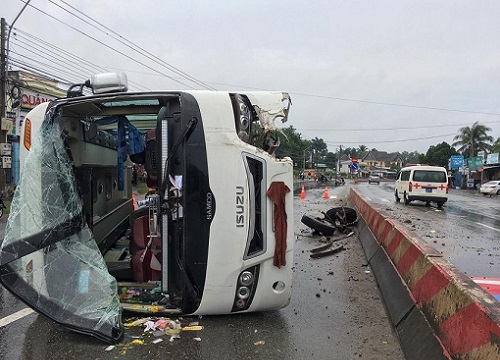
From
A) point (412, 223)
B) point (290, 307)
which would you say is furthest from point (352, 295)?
point (412, 223)

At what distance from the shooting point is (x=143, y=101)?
4328 millimetres

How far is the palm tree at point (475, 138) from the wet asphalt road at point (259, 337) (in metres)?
72.0

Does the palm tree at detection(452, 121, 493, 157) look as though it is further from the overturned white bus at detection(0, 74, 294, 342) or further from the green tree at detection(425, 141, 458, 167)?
the overturned white bus at detection(0, 74, 294, 342)

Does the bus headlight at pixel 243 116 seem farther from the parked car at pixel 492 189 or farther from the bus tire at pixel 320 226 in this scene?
the parked car at pixel 492 189

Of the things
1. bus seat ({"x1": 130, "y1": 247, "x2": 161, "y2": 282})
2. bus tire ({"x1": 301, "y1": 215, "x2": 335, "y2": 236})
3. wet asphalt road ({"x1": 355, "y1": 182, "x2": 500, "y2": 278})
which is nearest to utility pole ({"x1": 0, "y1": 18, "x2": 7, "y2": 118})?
bus tire ({"x1": 301, "y1": 215, "x2": 335, "y2": 236})

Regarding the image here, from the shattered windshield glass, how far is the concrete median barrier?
2534 millimetres

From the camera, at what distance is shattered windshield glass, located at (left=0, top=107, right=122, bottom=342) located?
143 inches

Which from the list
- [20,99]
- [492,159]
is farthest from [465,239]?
[492,159]

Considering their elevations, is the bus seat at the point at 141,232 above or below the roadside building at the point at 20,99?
below

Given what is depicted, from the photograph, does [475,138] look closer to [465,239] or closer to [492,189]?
[492,189]

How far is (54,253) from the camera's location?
3883 mm

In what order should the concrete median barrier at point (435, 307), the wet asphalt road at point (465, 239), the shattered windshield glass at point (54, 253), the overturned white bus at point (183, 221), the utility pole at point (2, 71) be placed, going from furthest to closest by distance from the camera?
1. the utility pole at point (2, 71)
2. the wet asphalt road at point (465, 239)
3. the overturned white bus at point (183, 221)
4. the shattered windshield glass at point (54, 253)
5. the concrete median barrier at point (435, 307)

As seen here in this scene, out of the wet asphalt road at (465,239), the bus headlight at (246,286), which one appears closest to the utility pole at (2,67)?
the wet asphalt road at (465,239)

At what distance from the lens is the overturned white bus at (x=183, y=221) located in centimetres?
374
